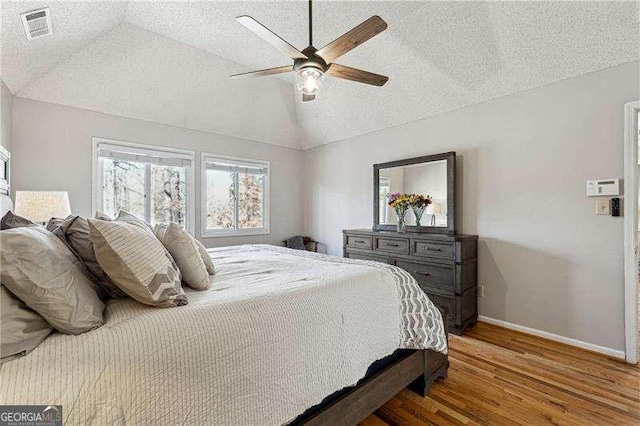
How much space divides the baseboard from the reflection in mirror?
3.67 ft

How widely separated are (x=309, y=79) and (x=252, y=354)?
172 centimetres

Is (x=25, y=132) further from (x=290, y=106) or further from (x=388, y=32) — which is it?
(x=388, y=32)

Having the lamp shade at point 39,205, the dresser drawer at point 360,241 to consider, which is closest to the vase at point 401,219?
the dresser drawer at point 360,241

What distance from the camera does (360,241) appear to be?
3828 millimetres

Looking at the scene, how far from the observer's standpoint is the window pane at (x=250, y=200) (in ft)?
15.3

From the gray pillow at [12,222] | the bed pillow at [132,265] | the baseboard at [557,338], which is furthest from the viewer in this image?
the baseboard at [557,338]

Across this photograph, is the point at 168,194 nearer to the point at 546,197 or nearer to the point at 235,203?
the point at 235,203

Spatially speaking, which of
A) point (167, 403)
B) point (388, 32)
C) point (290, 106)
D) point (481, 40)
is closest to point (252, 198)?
point (290, 106)

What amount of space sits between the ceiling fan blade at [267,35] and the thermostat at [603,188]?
2.60 metres

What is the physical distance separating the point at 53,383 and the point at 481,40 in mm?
3470

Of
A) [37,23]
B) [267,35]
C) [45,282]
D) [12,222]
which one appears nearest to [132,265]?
[45,282]

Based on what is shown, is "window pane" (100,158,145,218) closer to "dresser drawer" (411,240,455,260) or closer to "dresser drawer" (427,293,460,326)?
"dresser drawer" (411,240,455,260)

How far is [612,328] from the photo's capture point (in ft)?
7.91

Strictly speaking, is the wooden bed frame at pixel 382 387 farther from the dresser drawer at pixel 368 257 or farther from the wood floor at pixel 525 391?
the dresser drawer at pixel 368 257
